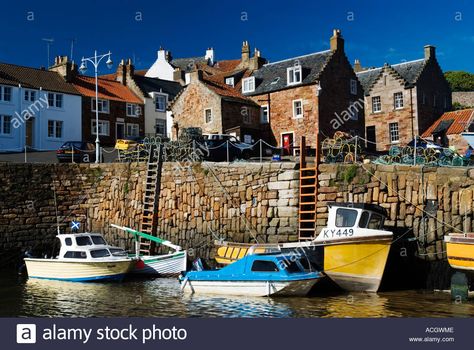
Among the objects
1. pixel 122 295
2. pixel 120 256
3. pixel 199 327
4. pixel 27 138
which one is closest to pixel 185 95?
pixel 27 138

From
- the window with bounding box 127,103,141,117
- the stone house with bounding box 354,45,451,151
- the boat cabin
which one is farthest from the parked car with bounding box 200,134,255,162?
the window with bounding box 127,103,141,117

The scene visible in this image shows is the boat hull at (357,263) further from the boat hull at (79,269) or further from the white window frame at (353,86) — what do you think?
the white window frame at (353,86)

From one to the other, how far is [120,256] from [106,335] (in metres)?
9.87

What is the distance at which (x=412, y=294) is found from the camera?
49.4 ft

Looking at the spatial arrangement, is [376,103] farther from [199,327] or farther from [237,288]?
[199,327]

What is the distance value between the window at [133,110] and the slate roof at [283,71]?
1210 cm

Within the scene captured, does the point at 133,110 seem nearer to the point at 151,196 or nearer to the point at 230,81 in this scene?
the point at 230,81

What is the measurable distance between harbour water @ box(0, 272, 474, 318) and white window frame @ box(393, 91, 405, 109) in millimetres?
29644

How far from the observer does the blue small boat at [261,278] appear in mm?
14609

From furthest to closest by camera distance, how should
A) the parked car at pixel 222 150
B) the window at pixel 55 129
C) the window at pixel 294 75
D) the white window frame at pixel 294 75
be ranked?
1. the window at pixel 55 129
2. the window at pixel 294 75
3. the white window frame at pixel 294 75
4. the parked car at pixel 222 150

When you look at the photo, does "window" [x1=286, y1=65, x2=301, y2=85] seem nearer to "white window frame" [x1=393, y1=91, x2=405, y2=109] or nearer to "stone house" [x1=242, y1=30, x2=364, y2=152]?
"stone house" [x1=242, y1=30, x2=364, y2=152]

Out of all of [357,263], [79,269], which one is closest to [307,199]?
[357,263]

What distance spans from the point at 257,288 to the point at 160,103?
119 feet

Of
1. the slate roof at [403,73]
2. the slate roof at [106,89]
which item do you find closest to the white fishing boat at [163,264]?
the slate roof at [106,89]
